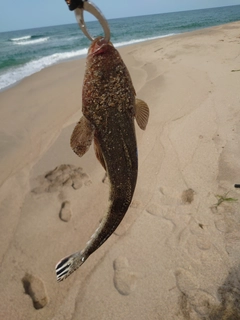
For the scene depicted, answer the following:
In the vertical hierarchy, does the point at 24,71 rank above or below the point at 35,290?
above

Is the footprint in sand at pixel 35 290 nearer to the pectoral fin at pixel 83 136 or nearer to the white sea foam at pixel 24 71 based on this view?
the pectoral fin at pixel 83 136

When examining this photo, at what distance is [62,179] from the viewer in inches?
171

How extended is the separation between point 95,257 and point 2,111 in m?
6.28

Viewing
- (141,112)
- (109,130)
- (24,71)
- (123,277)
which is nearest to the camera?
(109,130)

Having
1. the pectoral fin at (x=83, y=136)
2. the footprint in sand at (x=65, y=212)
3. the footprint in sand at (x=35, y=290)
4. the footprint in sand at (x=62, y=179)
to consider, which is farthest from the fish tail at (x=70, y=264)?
the footprint in sand at (x=62, y=179)

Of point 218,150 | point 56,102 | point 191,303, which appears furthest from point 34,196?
point 56,102

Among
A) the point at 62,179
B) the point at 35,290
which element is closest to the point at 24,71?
the point at 62,179

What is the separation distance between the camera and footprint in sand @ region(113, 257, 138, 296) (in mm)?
2703

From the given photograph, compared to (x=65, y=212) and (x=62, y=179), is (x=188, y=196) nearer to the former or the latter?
(x=65, y=212)

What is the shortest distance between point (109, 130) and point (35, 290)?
2236 millimetres

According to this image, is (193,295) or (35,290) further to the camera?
(35,290)

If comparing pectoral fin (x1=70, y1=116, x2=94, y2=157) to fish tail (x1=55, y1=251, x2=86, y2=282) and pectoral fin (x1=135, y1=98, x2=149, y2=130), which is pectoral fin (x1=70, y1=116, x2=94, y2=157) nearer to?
pectoral fin (x1=135, y1=98, x2=149, y2=130)

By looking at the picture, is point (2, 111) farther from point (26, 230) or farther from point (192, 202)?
point (192, 202)

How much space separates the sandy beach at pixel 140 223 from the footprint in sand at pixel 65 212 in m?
0.02
